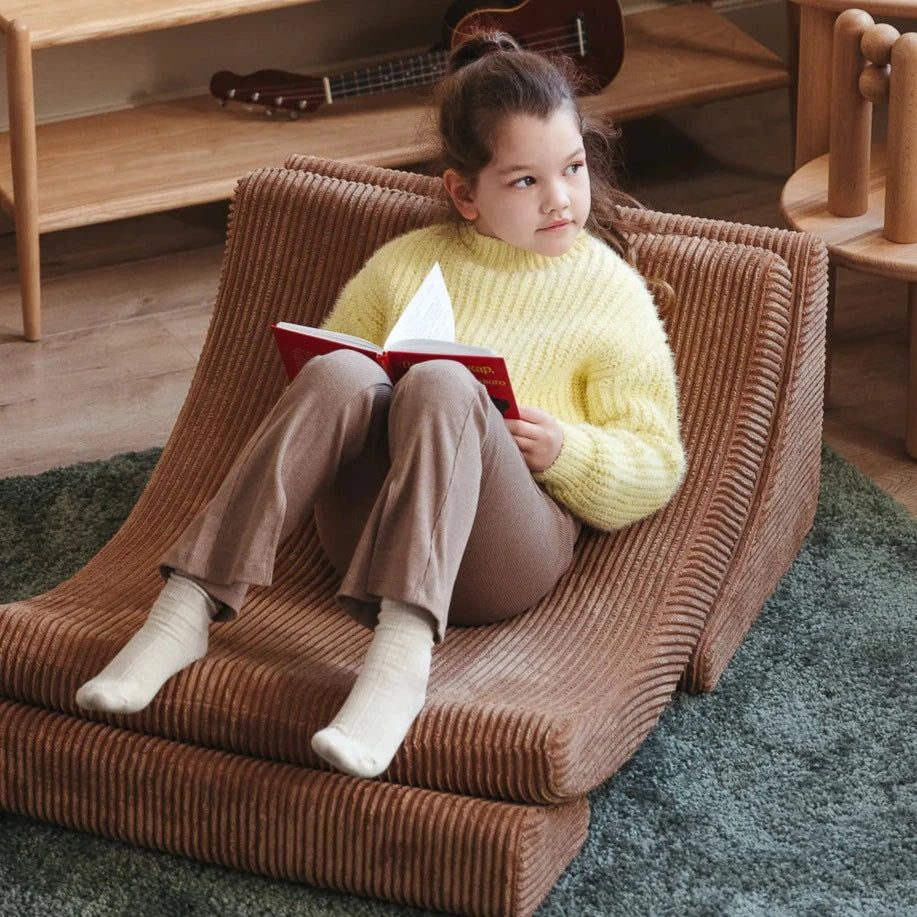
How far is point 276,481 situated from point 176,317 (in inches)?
59.5

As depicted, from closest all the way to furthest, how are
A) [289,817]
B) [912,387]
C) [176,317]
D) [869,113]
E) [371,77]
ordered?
1. [289,817]
2. [869,113]
3. [912,387]
4. [176,317]
5. [371,77]

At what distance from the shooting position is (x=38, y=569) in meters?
2.31

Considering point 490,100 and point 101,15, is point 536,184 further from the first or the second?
point 101,15

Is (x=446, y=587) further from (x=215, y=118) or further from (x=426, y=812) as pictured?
(x=215, y=118)

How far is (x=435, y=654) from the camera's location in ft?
5.82

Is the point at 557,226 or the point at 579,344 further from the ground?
the point at 557,226

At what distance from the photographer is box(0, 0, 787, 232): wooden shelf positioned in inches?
120

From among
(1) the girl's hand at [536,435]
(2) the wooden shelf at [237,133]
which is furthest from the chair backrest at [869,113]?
(2) the wooden shelf at [237,133]

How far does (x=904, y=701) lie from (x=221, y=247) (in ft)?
6.25

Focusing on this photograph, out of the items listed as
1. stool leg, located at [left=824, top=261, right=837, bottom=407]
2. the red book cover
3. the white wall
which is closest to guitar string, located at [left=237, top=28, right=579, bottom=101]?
the white wall

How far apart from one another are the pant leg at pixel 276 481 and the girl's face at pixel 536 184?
29 cm

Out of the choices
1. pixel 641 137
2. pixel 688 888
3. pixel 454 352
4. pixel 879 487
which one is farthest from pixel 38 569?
pixel 641 137

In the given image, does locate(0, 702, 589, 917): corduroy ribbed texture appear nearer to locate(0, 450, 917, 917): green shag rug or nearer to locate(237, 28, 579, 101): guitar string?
locate(0, 450, 917, 917): green shag rug

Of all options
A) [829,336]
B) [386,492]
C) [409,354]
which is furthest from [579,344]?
[829,336]
